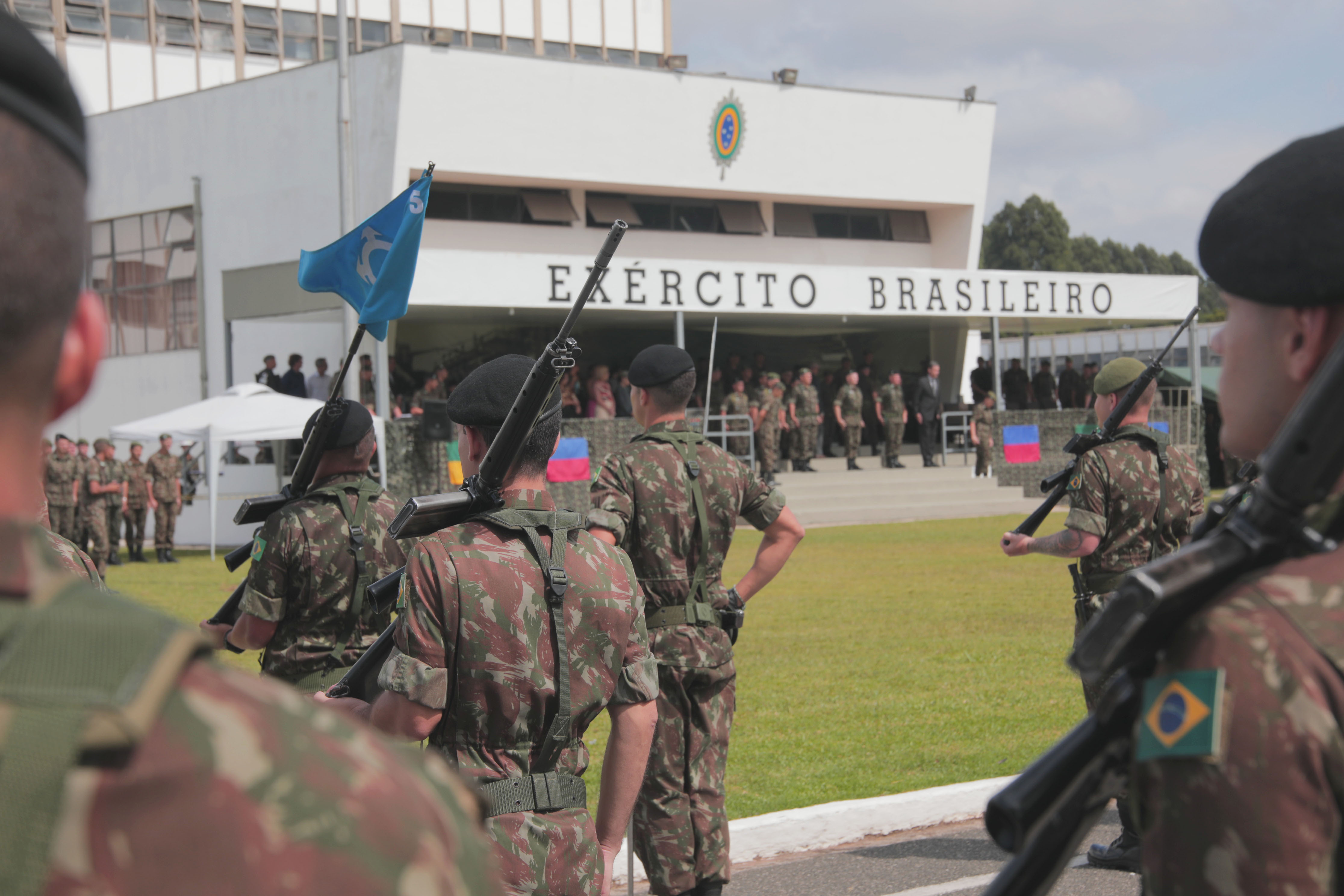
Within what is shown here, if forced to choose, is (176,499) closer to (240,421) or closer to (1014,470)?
(240,421)

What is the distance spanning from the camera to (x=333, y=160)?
25.5 meters

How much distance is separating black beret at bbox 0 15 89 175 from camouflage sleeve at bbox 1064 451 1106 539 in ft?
18.1

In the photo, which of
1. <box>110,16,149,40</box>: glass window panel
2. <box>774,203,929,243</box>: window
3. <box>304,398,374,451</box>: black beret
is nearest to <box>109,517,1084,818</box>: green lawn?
<box>304,398,374,451</box>: black beret

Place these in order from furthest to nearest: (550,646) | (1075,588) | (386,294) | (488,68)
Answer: (488,68) → (1075,588) → (386,294) → (550,646)

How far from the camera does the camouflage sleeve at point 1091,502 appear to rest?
19.9ft

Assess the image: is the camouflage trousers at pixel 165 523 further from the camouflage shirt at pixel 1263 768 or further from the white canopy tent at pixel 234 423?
the camouflage shirt at pixel 1263 768

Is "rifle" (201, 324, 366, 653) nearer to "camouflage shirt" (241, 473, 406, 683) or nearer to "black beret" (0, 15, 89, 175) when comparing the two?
"camouflage shirt" (241, 473, 406, 683)

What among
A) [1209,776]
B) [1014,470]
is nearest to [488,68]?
[1014,470]

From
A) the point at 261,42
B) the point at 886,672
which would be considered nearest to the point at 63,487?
the point at 886,672

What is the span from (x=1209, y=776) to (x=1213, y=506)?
626 millimetres

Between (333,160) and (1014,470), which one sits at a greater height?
(333,160)

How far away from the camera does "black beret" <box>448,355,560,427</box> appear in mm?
3684

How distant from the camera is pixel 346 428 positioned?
16.9 ft

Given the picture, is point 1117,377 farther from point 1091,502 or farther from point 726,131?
point 726,131
